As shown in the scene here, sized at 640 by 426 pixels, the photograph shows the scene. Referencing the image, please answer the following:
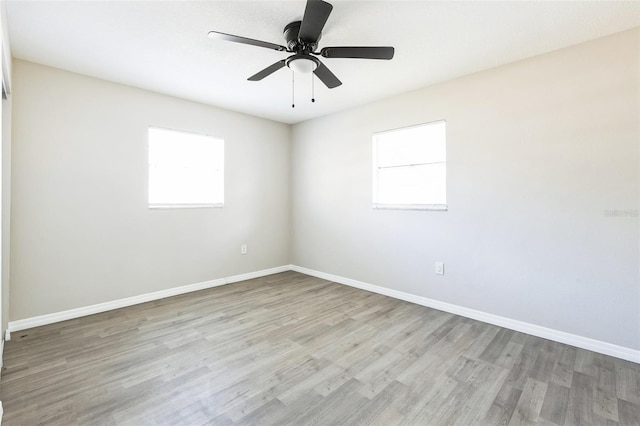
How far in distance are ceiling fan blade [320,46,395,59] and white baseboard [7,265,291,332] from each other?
328 centimetres

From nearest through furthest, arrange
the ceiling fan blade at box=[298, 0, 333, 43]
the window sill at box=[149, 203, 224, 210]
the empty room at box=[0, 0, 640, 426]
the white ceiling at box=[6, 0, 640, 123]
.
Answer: the ceiling fan blade at box=[298, 0, 333, 43], the empty room at box=[0, 0, 640, 426], the white ceiling at box=[6, 0, 640, 123], the window sill at box=[149, 203, 224, 210]

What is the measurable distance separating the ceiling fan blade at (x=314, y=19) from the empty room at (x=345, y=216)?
1 centimetres

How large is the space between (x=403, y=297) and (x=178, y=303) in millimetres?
2680

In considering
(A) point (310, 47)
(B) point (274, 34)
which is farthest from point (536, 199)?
(B) point (274, 34)

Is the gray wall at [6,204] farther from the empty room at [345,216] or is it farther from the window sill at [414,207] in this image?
the window sill at [414,207]

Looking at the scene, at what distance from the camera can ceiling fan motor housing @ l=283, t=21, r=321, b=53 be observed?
6.89ft

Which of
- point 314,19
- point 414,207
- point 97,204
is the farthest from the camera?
point 414,207

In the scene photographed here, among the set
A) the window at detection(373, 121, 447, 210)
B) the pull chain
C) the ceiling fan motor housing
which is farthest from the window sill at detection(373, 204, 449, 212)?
the ceiling fan motor housing

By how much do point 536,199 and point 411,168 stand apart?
1330mm

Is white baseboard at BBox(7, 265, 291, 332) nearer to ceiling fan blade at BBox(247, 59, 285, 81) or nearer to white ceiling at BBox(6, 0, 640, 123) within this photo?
white ceiling at BBox(6, 0, 640, 123)

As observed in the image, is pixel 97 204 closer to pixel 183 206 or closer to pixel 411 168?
pixel 183 206

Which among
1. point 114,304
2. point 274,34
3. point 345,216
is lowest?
point 114,304

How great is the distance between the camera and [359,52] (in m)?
2.02

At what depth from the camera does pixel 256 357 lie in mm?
2271
